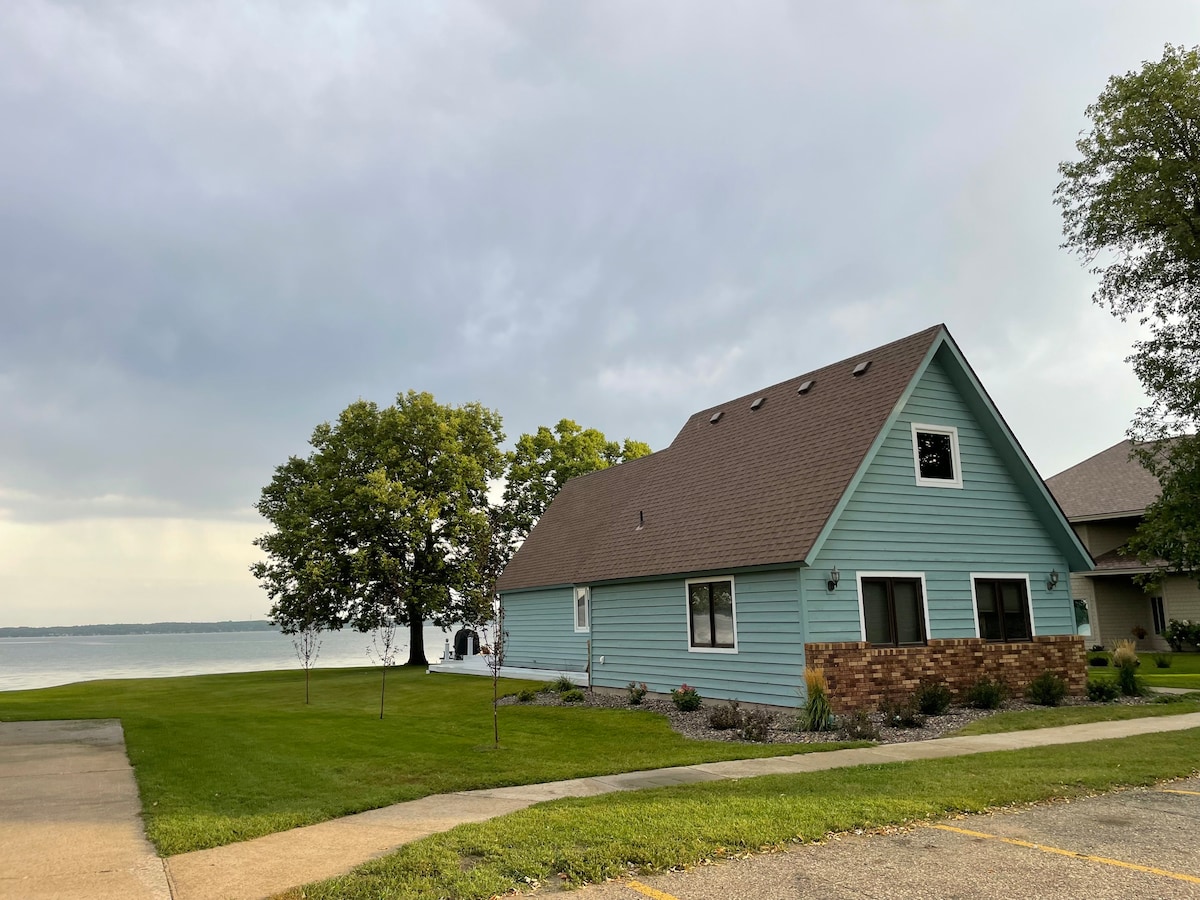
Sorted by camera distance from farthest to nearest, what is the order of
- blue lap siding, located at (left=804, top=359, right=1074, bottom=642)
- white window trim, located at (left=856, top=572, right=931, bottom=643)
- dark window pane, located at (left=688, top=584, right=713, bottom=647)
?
dark window pane, located at (left=688, top=584, right=713, bottom=647), blue lap siding, located at (left=804, top=359, right=1074, bottom=642), white window trim, located at (left=856, top=572, right=931, bottom=643)

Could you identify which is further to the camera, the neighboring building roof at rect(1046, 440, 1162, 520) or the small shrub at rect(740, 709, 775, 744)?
the neighboring building roof at rect(1046, 440, 1162, 520)

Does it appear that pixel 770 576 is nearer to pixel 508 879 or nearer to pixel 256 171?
pixel 508 879

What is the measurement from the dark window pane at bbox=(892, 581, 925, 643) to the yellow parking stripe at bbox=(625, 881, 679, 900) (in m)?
11.6

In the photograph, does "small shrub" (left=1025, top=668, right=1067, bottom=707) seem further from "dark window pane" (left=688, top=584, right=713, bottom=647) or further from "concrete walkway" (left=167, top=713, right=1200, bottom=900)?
"dark window pane" (left=688, top=584, right=713, bottom=647)

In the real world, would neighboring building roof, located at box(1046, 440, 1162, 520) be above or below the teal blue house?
above

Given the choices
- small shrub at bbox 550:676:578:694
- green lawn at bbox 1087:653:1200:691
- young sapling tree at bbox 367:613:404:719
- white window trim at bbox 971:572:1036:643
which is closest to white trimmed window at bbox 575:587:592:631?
small shrub at bbox 550:676:578:694

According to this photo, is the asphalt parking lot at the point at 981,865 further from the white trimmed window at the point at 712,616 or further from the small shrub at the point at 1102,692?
the small shrub at the point at 1102,692

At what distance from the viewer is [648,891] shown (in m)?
5.52

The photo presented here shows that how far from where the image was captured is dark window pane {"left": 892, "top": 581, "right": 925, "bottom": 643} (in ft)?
52.3

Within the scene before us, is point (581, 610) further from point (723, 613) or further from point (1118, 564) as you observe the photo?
point (1118, 564)

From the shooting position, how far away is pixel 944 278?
22156mm

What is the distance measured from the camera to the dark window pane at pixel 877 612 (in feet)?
51.1

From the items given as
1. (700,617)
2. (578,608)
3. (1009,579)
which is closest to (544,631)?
(578,608)

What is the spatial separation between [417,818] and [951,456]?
1394 cm
